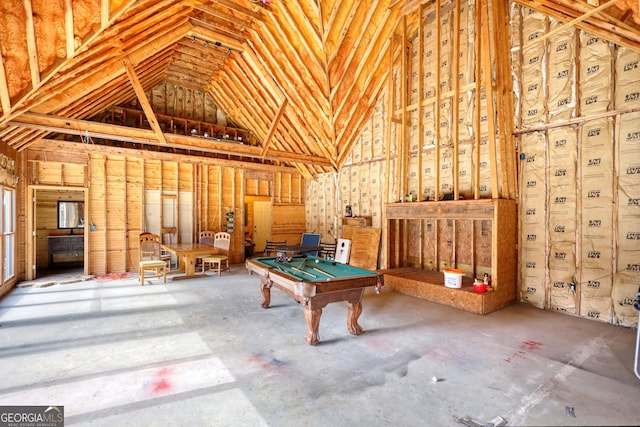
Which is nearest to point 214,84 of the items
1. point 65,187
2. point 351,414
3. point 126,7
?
point 65,187

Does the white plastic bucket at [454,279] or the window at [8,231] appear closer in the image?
the white plastic bucket at [454,279]

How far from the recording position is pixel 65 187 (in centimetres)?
806

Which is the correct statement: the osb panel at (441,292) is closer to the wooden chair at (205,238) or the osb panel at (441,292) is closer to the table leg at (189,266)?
the table leg at (189,266)

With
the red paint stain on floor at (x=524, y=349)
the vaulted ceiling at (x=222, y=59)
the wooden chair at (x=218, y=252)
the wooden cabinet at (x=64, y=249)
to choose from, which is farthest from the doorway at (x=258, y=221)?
the red paint stain on floor at (x=524, y=349)

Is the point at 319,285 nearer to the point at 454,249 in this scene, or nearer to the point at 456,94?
the point at 454,249

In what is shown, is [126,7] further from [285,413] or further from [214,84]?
[214,84]

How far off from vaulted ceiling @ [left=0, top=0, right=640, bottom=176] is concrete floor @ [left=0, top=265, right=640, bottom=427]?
12.6 feet

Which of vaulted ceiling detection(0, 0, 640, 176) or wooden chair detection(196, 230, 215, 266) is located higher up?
vaulted ceiling detection(0, 0, 640, 176)

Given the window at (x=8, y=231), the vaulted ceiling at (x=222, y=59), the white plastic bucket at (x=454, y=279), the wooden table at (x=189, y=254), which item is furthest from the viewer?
the wooden table at (x=189, y=254)

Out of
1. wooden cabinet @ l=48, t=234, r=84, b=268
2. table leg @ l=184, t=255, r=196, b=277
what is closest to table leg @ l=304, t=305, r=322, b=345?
table leg @ l=184, t=255, r=196, b=277

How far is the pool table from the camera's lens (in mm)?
Result: 3678

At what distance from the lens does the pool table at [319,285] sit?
368 cm
